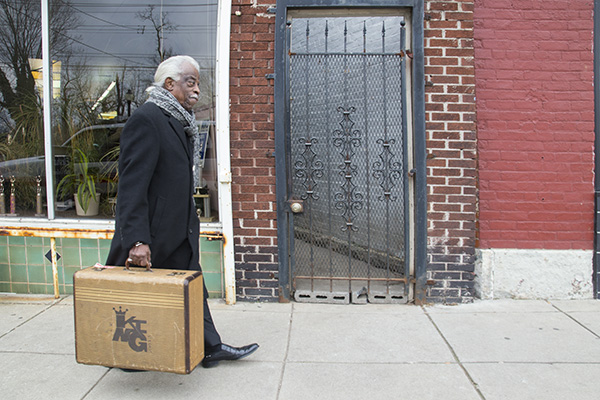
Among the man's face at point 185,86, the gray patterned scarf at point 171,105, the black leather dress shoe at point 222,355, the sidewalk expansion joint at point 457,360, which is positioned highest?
the man's face at point 185,86

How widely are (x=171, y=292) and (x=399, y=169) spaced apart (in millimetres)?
2475

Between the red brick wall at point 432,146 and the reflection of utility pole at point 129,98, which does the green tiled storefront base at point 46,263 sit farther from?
the reflection of utility pole at point 129,98

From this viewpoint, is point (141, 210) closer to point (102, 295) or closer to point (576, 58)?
point (102, 295)

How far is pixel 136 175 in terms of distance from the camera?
2.77m

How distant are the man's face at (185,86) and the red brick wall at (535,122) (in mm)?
2622

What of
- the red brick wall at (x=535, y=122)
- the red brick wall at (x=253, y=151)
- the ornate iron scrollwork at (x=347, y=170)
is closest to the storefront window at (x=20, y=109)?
the red brick wall at (x=253, y=151)

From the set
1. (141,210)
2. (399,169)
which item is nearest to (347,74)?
(399,169)

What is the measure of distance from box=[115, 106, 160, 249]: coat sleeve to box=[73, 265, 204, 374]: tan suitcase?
A: 0.23 m

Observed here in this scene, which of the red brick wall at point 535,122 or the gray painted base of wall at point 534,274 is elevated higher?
the red brick wall at point 535,122

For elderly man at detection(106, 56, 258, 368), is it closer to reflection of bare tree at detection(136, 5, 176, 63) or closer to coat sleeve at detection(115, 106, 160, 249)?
coat sleeve at detection(115, 106, 160, 249)

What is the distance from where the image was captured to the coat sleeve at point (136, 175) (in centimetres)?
275

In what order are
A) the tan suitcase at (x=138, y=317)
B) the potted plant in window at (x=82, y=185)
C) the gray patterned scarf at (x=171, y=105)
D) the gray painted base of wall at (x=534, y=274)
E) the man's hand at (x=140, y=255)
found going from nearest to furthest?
1. the tan suitcase at (x=138, y=317)
2. the man's hand at (x=140, y=255)
3. the gray patterned scarf at (x=171, y=105)
4. the gray painted base of wall at (x=534, y=274)
5. the potted plant in window at (x=82, y=185)

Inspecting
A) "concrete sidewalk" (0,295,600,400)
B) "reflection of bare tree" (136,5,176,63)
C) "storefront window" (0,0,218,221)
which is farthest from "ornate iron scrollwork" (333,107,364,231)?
"reflection of bare tree" (136,5,176,63)

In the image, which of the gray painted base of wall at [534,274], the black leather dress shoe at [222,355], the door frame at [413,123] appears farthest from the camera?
the gray painted base of wall at [534,274]
